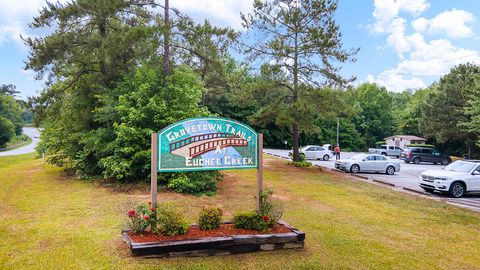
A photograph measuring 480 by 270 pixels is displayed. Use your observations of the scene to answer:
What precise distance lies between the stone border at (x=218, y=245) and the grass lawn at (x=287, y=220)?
135mm

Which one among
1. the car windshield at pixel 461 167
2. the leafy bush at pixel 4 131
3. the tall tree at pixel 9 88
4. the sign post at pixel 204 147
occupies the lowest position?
the car windshield at pixel 461 167

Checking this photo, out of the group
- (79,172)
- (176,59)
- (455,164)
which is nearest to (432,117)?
(455,164)

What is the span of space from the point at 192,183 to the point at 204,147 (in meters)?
5.78

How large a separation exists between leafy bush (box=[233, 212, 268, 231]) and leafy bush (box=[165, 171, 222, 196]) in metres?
5.50

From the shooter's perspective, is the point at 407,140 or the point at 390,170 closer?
the point at 390,170

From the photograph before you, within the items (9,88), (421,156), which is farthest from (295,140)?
(9,88)

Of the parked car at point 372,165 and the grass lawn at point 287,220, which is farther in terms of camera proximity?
the parked car at point 372,165

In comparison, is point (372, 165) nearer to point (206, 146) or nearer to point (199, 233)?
point (206, 146)

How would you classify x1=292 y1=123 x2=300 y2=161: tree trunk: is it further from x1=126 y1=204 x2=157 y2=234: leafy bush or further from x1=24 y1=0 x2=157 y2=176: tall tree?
x1=126 y1=204 x2=157 y2=234: leafy bush

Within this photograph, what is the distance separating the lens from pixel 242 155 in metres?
7.18

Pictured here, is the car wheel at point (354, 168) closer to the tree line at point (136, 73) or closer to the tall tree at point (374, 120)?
the tree line at point (136, 73)

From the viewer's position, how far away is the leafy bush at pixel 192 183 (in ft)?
40.2

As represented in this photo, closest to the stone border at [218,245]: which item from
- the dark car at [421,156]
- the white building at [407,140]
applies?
the dark car at [421,156]

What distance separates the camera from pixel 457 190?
13891mm
